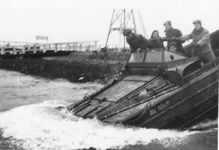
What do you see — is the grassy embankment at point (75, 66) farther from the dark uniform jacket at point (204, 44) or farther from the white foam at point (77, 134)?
the white foam at point (77, 134)

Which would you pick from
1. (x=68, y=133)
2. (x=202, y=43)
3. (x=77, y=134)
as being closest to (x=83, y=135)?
(x=77, y=134)

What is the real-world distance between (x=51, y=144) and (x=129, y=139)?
1.71 metres

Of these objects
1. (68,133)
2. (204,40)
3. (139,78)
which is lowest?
(68,133)

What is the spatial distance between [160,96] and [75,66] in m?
19.3

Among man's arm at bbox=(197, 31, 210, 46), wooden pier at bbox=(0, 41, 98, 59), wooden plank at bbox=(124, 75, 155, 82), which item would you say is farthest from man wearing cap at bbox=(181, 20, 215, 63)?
wooden pier at bbox=(0, 41, 98, 59)

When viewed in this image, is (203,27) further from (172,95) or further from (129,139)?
(129,139)

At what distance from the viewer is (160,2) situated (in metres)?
8.47

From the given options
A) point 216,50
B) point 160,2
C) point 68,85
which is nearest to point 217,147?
point 160,2

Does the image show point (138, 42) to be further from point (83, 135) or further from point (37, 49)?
point (37, 49)

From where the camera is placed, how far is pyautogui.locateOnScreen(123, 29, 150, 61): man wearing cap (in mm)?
9852

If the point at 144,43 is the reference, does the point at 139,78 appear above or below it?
below

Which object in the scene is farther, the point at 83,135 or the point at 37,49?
the point at 37,49

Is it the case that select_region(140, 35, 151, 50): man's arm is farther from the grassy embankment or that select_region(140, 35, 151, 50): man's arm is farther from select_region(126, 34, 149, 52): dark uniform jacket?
the grassy embankment

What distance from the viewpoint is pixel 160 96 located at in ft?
26.2
